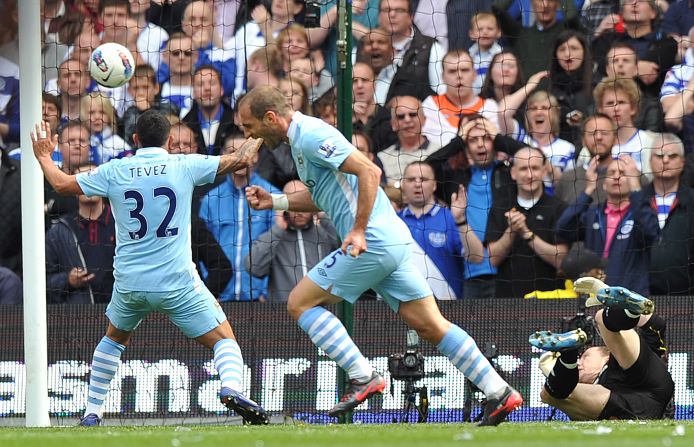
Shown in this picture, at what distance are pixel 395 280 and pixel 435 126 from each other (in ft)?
13.4

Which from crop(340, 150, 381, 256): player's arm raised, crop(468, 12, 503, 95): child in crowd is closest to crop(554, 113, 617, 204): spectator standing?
crop(468, 12, 503, 95): child in crowd

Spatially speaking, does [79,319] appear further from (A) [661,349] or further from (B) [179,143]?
(A) [661,349]

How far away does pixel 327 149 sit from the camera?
7.22 m

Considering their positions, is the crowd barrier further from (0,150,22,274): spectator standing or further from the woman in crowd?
the woman in crowd

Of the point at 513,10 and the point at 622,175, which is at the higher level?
the point at 513,10

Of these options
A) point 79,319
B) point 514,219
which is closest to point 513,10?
point 514,219

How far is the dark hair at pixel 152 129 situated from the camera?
8.33m

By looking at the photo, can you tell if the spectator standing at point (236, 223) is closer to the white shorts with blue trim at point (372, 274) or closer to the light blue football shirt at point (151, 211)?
the light blue football shirt at point (151, 211)

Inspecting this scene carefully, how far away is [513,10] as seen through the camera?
37.9 feet

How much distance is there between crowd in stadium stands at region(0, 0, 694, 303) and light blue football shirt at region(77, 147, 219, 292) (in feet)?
7.60

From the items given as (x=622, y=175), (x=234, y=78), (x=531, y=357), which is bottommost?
(x=531, y=357)

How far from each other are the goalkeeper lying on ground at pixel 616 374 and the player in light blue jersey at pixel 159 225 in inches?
84.1

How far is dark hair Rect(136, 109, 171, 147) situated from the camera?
27.3 feet

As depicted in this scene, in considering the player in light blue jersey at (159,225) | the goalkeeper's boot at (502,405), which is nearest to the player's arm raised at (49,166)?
the player in light blue jersey at (159,225)
